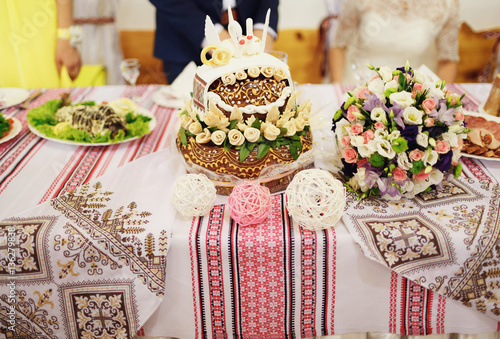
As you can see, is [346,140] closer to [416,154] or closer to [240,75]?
[416,154]

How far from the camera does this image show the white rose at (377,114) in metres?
1.00

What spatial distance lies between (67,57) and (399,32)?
181cm

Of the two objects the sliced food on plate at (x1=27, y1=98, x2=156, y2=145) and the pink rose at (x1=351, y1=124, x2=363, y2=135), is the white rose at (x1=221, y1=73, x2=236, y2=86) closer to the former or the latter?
the pink rose at (x1=351, y1=124, x2=363, y2=135)

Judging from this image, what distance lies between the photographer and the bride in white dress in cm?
245

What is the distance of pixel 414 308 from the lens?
1003mm

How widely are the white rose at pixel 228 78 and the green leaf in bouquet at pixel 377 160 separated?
369 mm

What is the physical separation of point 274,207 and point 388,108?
35 centimetres

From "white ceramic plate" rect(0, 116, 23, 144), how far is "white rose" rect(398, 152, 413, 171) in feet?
3.81

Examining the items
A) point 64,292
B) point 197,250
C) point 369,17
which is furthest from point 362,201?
point 369,17

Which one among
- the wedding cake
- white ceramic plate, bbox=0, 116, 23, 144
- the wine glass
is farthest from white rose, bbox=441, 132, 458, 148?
white ceramic plate, bbox=0, 116, 23, 144

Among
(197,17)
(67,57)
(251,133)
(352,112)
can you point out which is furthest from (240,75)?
(67,57)

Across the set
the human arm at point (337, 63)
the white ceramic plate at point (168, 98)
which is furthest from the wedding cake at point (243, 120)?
the human arm at point (337, 63)

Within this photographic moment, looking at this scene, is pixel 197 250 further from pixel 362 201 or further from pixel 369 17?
pixel 369 17

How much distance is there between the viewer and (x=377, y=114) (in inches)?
39.8
